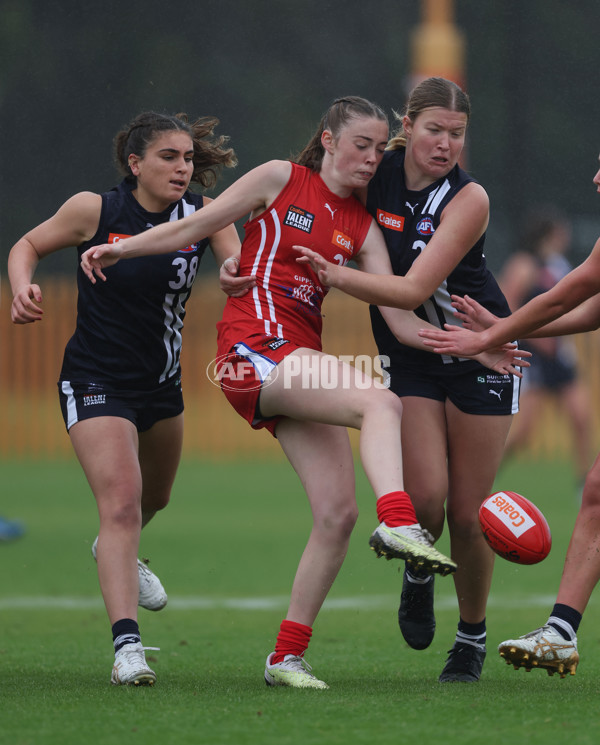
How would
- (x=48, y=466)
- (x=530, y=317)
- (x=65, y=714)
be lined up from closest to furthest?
(x=65, y=714), (x=530, y=317), (x=48, y=466)

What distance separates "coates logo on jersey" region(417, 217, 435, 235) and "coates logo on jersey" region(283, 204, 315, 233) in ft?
1.51

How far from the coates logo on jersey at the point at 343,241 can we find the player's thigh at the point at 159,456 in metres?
1.18

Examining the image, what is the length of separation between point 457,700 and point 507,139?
20.0 m

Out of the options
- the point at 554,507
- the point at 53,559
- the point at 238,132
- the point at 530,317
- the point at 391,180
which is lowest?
the point at 53,559

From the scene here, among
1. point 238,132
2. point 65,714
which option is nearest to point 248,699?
point 65,714

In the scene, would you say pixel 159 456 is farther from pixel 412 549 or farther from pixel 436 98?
pixel 436 98

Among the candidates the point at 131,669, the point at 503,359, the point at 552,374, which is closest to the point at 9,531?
the point at 552,374

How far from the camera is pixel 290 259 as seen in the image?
505 cm

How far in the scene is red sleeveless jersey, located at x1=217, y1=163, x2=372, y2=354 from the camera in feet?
16.4

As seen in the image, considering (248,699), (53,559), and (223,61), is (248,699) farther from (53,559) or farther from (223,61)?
(223,61)

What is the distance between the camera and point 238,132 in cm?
2245

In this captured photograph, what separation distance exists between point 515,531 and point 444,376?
0.79 metres

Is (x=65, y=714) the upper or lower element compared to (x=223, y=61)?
lower

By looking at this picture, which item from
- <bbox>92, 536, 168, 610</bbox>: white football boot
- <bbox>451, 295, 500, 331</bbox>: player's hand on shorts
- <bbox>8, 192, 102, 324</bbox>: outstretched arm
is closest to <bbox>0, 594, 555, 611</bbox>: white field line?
<bbox>92, 536, 168, 610</bbox>: white football boot
